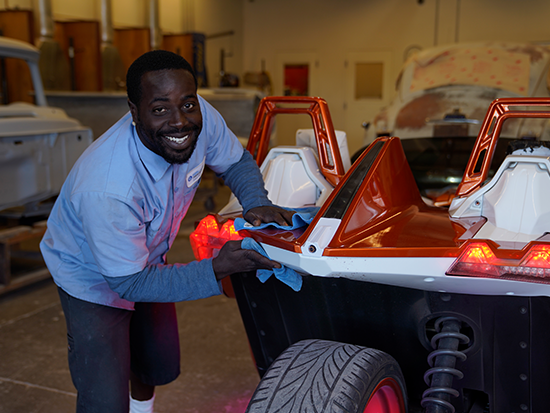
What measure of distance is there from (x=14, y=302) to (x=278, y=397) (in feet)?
10.8

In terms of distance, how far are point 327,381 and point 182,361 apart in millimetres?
1868

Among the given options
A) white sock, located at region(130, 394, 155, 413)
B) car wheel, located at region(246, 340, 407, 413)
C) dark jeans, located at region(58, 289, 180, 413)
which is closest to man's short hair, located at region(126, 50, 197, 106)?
dark jeans, located at region(58, 289, 180, 413)

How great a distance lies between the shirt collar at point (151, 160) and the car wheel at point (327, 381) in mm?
698

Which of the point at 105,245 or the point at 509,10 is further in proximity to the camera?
the point at 509,10

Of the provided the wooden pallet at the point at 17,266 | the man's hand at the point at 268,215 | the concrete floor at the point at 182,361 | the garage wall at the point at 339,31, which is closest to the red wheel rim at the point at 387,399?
the man's hand at the point at 268,215

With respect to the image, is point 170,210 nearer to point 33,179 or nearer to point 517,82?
point 33,179

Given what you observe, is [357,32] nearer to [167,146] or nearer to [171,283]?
[167,146]

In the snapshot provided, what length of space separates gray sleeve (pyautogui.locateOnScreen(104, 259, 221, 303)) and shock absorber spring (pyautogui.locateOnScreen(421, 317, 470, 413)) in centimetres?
65

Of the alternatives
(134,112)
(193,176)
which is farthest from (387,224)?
(134,112)

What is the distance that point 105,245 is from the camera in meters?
1.52

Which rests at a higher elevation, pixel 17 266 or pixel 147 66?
pixel 147 66

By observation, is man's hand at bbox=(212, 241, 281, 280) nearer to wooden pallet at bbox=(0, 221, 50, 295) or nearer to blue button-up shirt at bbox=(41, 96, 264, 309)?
blue button-up shirt at bbox=(41, 96, 264, 309)

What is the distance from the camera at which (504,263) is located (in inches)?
50.3

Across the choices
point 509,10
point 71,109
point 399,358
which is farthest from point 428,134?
point 509,10
